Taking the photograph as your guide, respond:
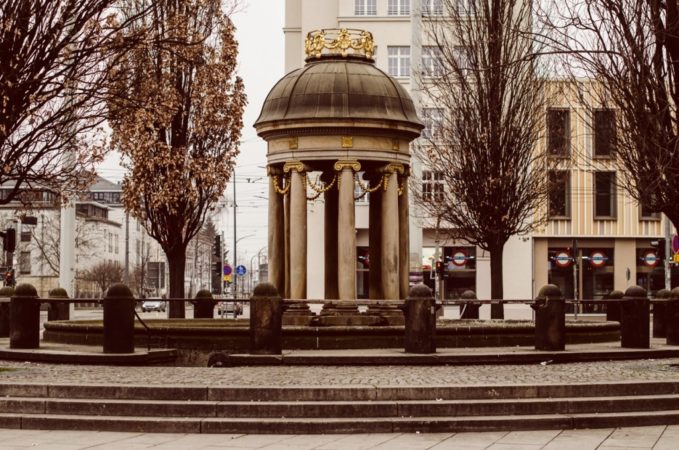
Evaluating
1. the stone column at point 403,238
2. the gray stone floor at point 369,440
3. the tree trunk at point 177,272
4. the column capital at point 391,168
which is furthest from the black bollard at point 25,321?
the tree trunk at point 177,272

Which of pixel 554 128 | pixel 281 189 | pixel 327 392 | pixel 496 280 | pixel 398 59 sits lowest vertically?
pixel 327 392

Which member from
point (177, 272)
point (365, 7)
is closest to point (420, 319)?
point (177, 272)

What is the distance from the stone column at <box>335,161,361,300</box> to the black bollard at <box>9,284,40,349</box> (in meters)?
5.93

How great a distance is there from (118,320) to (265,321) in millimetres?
2345

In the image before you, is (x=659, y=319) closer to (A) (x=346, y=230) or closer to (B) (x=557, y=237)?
(A) (x=346, y=230)

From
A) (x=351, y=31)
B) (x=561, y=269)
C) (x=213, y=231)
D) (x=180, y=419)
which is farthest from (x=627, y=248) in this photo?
(x=213, y=231)

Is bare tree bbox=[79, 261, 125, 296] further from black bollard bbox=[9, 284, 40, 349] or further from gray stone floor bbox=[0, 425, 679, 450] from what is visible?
gray stone floor bbox=[0, 425, 679, 450]

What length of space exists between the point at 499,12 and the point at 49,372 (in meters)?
24.1

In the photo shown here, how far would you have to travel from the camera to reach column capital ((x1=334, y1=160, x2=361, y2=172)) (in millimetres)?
23844

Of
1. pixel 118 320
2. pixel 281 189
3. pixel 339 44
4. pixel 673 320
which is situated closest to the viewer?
pixel 118 320

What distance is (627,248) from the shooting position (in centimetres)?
6000

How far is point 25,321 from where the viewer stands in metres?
21.0

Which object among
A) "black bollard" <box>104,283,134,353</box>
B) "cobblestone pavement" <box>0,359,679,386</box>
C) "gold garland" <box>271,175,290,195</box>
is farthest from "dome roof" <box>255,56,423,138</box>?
"cobblestone pavement" <box>0,359,679,386</box>

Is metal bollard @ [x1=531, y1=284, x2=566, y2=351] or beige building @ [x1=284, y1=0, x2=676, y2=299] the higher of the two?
beige building @ [x1=284, y1=0, x2=676, y2=299]
